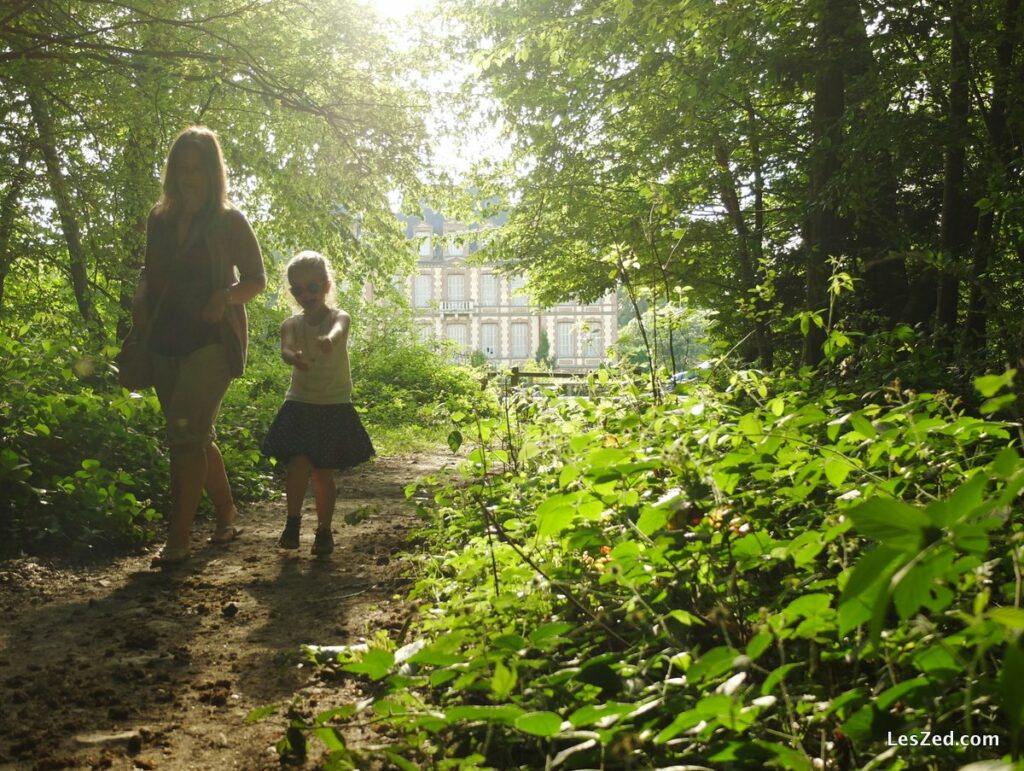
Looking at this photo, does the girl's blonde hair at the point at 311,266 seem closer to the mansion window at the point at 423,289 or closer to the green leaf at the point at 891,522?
the green leaf at the point at 891,522

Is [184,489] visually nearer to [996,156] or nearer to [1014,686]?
[1014,686]

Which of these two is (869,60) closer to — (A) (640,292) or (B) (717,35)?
(B) (717,35)

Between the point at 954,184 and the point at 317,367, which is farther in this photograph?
the point at 954,184

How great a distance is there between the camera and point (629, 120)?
42.9 ft

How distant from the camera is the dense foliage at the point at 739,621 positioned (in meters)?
1.19

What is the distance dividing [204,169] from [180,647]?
2593 millimetres

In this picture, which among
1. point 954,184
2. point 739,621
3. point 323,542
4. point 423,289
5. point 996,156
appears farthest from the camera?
point 423,289

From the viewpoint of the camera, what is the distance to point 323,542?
15.9 ft

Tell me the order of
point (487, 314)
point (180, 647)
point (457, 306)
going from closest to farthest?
point (180, 647) → point (457, 306) → point (487, 314)

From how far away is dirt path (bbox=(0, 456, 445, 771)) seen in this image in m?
2.37

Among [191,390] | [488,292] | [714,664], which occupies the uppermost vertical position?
[488,292]

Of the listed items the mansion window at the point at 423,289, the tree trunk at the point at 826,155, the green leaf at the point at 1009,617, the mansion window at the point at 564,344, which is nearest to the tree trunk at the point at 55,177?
the tree trunk at the point at 826,155

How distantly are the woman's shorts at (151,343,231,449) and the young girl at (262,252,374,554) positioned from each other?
348 millimetres

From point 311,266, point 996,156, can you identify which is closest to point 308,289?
point 311,266
